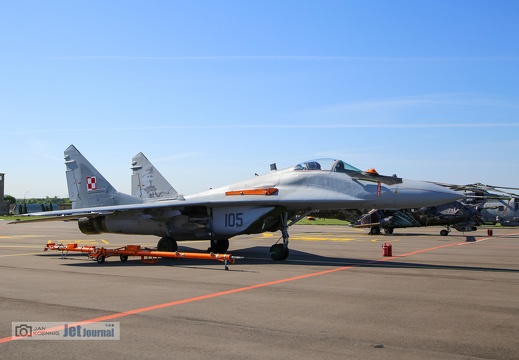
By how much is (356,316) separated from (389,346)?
160 centimetres

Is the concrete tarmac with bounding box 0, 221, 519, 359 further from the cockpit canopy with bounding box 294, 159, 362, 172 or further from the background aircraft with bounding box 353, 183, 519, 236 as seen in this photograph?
the background aircraft with bounding box 353, 183, 519, 236

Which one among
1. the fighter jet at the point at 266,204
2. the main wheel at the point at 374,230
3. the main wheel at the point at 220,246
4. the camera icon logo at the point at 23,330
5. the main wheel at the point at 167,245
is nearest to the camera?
the camera icon logo at the point at 23,330

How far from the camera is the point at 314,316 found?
7.20 metres

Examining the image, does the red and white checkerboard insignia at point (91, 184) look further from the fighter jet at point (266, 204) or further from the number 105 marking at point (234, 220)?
the number 105 marking at point (234, 220)

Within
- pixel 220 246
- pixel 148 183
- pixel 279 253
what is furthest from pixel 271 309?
pixel 148 183

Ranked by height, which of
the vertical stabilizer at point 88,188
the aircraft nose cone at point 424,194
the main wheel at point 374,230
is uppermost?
the vertical stabilizer at point 88,188

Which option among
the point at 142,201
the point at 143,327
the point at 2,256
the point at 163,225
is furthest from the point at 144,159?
the point at 143,327

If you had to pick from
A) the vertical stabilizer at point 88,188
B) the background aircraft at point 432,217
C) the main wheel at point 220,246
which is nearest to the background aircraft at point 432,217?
the background aircraft at point 432,217

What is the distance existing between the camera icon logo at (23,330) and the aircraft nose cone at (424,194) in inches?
401

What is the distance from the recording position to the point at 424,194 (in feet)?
43.7

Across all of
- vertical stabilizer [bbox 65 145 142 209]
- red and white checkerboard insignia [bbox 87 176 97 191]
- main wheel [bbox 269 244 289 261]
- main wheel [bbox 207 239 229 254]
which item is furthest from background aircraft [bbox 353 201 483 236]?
red and white checkerboard insignia [bbox 87 176 97 191]

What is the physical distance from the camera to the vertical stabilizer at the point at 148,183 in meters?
20.2

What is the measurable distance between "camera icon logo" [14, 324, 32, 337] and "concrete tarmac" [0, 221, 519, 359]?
130 millimetres

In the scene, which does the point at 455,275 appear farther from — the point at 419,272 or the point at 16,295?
the point at 16,295
